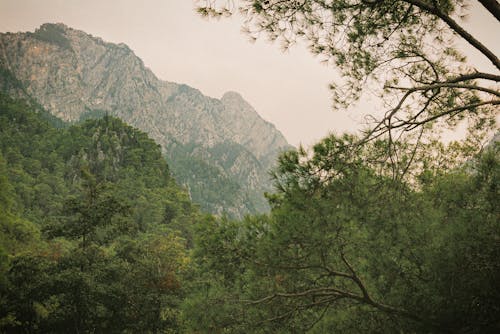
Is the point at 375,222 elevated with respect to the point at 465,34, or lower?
lower

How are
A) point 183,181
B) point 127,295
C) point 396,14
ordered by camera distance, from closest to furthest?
point 396,14 → point 127,295 → point 183,181

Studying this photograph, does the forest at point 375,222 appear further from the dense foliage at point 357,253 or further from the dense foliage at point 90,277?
the dense foliage at point 90,277

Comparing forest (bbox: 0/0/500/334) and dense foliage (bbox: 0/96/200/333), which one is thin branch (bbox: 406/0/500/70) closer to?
forest (bbox: 0/0/500/334)

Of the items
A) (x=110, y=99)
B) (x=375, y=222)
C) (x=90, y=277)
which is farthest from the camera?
(x=110, y=99)

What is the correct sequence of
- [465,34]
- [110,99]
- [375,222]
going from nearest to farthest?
[465,34], [375,222], [110,99]

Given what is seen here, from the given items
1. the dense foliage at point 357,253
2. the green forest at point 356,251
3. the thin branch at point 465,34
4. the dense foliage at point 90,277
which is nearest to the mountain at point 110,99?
the dense foliage at point 90,277

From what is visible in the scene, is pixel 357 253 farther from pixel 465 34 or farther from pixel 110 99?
pixel 110 99

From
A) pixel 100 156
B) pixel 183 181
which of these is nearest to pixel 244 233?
pixel 100 156

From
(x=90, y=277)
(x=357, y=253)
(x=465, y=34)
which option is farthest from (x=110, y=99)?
(x=465, y=34)

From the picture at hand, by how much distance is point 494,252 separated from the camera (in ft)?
13.3

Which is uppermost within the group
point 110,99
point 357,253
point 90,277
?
point 110,99

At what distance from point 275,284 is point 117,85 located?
20367 cm

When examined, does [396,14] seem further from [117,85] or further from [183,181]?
[117,85]

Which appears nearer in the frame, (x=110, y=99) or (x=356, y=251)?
(x=356, y=251)
